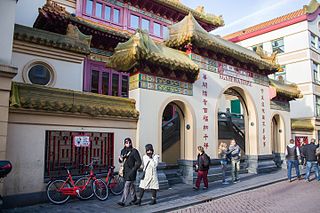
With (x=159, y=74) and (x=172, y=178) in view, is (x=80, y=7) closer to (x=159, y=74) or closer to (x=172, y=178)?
(x=159, y=74)

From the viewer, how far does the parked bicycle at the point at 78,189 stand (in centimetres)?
713

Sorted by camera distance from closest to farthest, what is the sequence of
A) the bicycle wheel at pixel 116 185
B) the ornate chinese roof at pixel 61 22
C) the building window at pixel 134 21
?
the bicycle wheel at pixel 116 185
the ornate chinese roof at pixel 61 22
the building window at pixel 134 21

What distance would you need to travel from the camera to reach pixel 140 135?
29.5 ft

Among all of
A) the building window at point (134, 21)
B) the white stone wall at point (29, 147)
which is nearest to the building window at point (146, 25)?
the building window at point (134, 21)

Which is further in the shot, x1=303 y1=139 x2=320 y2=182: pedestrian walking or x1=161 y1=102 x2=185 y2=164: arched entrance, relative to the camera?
x1=161 y1=102 x2=185 y2=164: arched entrance

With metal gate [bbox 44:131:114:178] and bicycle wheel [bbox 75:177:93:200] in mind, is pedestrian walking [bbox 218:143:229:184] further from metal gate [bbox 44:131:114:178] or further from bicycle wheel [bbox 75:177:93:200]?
bicycle wheel [bbox 75:177:93:200]

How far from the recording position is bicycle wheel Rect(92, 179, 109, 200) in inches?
299

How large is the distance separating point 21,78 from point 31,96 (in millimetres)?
3102

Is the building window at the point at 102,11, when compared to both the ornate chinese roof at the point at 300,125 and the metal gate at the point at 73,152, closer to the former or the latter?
the metal gate at the point at 73,152

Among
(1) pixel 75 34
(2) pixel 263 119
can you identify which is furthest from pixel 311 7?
(1) pixel 75 34

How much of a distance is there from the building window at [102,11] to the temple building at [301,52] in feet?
37.9

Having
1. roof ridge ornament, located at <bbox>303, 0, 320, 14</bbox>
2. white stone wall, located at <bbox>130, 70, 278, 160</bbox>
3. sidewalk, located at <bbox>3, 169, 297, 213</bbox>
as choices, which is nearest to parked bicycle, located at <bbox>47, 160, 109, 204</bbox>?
sidewalk, located at <bbox>3, 169, 297, 213</bbox>

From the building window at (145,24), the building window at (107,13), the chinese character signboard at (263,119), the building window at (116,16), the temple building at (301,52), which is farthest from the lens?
the temple building at (301,52)

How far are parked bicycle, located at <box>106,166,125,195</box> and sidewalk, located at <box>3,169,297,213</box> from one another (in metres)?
0.21
